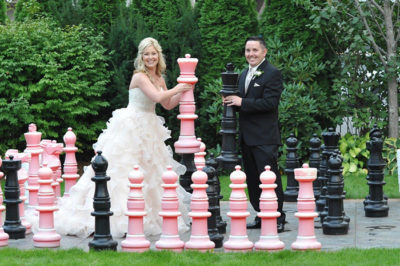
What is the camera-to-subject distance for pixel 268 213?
23.1ft

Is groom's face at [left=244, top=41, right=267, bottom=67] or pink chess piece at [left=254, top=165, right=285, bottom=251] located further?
groom's face at [left=244, top=41, right=267, bottom=67]

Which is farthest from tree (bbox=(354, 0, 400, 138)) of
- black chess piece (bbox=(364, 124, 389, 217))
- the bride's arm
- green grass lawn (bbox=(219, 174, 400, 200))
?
the bride's arm

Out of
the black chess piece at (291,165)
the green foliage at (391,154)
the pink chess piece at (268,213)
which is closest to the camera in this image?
the pink chess piece at (268,213)

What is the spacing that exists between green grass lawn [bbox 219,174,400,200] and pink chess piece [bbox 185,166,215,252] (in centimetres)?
350

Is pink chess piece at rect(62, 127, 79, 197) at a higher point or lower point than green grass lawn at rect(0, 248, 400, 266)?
higher

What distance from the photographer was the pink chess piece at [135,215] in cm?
720

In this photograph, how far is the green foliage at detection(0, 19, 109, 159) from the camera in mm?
12742

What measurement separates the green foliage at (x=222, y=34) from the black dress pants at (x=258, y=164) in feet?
15.9

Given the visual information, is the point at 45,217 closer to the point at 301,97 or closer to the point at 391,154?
the point at 301,97

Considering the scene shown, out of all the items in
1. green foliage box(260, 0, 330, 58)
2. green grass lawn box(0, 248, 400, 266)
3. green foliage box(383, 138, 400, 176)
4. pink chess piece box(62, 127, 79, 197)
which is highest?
green foliage box(260, 0, 330, 58)

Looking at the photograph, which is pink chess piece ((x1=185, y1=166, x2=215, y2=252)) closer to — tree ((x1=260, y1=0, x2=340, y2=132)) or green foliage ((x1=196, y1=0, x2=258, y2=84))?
tree ((x1=260, y1=0, x2=340, y2=132))

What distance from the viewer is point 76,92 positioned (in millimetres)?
12883

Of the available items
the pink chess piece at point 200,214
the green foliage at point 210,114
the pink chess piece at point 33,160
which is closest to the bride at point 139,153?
the pink chess piece at point 33,160

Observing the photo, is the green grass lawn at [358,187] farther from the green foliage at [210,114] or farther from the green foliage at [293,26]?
the green foliage at [293,26]
